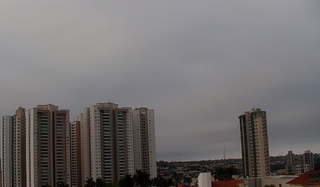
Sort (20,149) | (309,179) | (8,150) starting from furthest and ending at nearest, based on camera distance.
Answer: (8,150), (20,149), (309,179)

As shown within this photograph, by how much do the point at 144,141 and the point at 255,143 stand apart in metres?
18.7

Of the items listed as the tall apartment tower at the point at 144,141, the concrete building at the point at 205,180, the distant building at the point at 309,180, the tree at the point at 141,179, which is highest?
the tall apartment tower at the point at 144,141

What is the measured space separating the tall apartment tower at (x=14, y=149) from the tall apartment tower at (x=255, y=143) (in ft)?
120

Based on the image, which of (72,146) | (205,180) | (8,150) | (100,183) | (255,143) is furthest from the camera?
(255,143)

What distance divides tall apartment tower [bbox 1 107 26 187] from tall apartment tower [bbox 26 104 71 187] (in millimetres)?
2071

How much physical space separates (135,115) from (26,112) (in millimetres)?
17132

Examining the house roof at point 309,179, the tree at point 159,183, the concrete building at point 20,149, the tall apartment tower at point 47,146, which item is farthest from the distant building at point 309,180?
the concrete building at point 20,149

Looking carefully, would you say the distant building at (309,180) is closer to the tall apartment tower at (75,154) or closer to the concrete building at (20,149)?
the tall apartment tower at (75,154)

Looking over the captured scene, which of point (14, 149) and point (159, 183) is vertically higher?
point (14, 149)

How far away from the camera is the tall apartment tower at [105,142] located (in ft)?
239

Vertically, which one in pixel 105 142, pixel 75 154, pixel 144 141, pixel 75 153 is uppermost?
pixel 144 141

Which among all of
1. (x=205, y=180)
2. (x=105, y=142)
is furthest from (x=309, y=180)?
(x=105, y=142)

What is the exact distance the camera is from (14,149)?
2881 inches

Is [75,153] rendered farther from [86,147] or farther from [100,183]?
[100,183]
